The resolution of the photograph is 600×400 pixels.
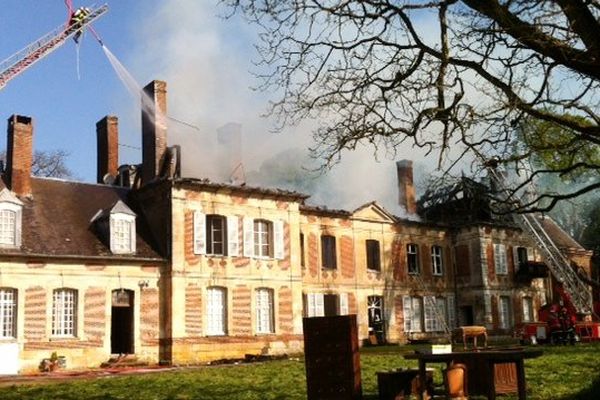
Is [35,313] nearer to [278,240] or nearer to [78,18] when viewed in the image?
[278,240]

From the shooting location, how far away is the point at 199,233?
2588 centimetres

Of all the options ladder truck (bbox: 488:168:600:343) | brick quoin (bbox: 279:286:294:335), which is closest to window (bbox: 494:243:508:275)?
ladder truck (bbox: 488:168:600:343)

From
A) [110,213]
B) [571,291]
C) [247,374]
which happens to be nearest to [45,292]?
[110,213]

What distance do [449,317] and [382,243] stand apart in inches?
227

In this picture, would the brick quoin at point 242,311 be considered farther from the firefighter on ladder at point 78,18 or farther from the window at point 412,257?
the firefighter on ladder at point 78,18

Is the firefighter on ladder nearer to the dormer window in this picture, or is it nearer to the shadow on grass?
the dormer window

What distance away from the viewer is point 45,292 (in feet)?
73.5

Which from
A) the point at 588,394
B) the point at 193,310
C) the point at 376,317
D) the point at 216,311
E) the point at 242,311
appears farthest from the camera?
the point at 376,317

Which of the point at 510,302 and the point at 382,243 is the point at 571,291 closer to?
the point at 510,302

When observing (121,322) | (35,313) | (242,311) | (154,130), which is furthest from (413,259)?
(35,313)

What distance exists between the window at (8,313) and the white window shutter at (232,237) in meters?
7.94

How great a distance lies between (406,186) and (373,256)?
6179 mm

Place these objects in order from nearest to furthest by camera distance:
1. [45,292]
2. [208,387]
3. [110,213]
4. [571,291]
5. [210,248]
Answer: [208,387], [45,292], [110,213], [210,248], [571,291]

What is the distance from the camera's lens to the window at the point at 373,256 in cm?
3328
